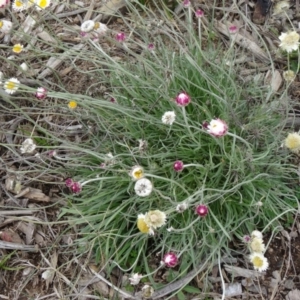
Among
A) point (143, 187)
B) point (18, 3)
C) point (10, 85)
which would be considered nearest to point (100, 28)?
point (10, 85)

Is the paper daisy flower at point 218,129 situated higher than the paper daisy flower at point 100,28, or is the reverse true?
the paper daisy flower at point 100,28

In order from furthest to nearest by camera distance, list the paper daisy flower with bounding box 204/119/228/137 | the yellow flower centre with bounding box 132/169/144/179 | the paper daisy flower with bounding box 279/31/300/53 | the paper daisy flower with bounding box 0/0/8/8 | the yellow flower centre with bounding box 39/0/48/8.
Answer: the yellow flower centre with bounding box 39/0/48/8
the paper daisy flower with bounding box 0/0/8/8
the paper daisy flower with bounding box 279/31/300/53
the yellow flower centre with bounding box 132/169/144/179
the paper daisy flower with bounding box 204/119/228/137

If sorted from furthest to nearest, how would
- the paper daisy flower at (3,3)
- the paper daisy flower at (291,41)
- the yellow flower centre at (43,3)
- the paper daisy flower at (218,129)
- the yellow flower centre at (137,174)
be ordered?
the yellow flower centre at (43,3) → the paper daisy flower at (3,3) → the paper daisy flower at (291,41) → the yellow flower centre at (137,174) → the paper daisy flower at (218,129)

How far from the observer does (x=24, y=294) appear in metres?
1.96

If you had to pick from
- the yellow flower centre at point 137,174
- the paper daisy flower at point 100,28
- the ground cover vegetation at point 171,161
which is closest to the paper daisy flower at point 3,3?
the ground cover vegetation at point 171,161

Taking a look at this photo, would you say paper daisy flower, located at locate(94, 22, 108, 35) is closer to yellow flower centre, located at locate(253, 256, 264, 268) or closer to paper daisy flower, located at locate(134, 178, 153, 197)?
paper daisy flower, located at locate(134, 178, 153, 197)

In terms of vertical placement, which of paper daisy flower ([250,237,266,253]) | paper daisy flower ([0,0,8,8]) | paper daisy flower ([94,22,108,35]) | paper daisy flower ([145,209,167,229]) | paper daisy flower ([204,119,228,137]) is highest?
paper daisy flower ([0,0,8,8])

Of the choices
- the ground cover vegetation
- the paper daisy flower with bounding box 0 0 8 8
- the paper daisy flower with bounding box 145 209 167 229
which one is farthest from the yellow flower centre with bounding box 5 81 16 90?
the paper daisy flower with bounding box 145 209 167 229

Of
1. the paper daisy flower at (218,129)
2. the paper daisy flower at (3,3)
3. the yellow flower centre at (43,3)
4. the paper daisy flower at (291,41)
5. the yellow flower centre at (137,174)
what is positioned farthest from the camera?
the yellow flower centre at (43,3)

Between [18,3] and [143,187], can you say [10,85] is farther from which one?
[143,187]

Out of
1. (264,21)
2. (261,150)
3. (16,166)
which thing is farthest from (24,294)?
(264,21)

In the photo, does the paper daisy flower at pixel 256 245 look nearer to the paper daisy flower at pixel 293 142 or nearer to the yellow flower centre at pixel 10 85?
the paper daisy flower at pixel 293 142

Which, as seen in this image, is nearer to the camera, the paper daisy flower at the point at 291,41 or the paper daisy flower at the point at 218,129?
the paper daisy flower at the point at 218,129

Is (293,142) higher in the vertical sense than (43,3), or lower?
lower
